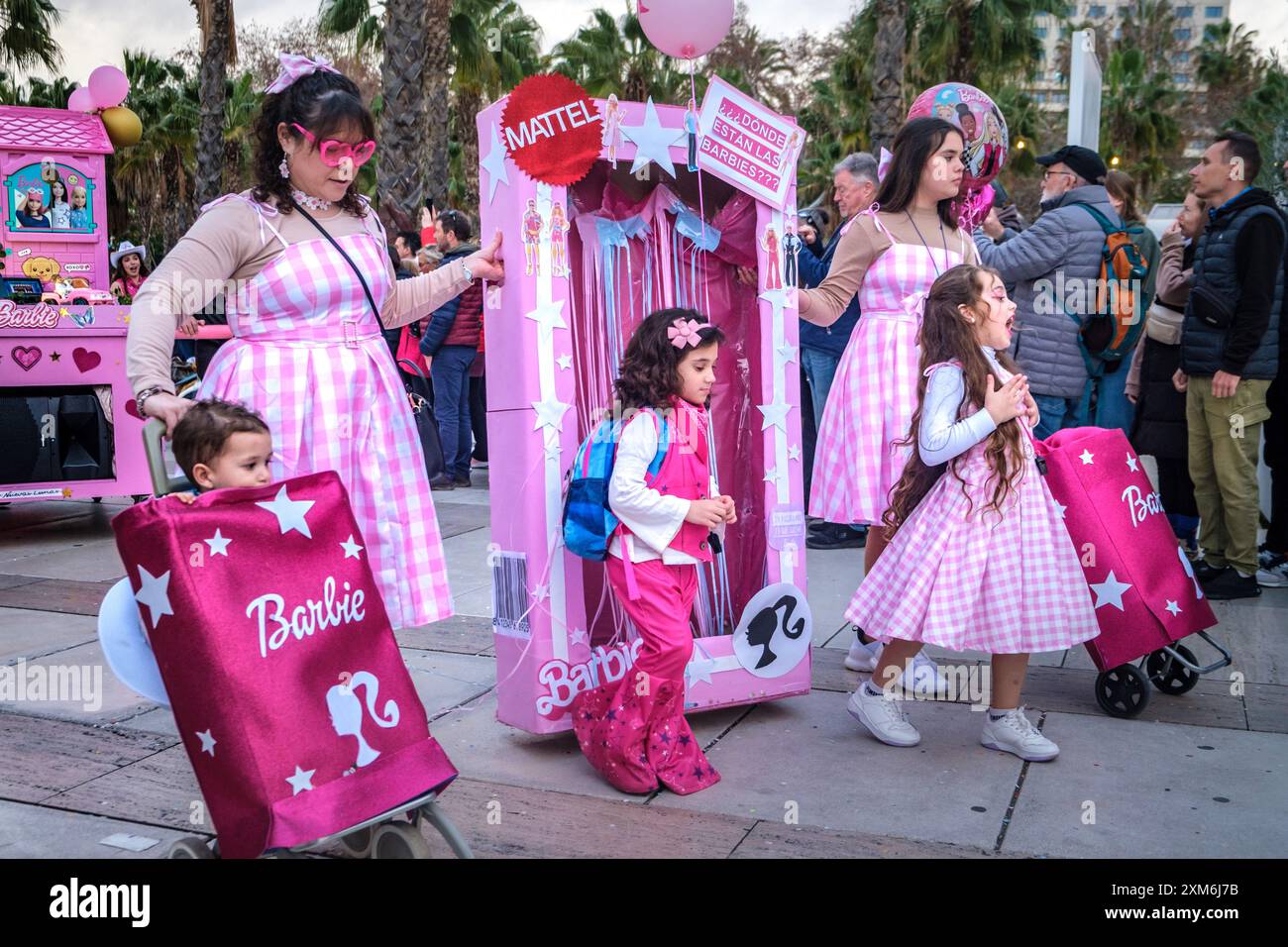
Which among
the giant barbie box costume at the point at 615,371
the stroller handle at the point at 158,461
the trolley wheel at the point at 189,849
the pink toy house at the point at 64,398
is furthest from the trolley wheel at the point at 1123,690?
the pink toy house at the point at 64,398

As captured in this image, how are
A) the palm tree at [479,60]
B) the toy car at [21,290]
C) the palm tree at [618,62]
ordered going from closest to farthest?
the toy car at [21,290]
the palm tree at [479,60]
the palm tree at [618,62]

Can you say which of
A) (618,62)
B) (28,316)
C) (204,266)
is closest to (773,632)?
(204,266)

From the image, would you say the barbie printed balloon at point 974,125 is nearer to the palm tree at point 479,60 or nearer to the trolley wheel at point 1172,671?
the trolley wheel at point 1172,671

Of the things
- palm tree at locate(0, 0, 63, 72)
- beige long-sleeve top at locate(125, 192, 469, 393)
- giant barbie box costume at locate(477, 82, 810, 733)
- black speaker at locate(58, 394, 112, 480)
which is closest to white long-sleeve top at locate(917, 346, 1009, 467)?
giant barbie box costume at locate(477, 82, 810, 733)

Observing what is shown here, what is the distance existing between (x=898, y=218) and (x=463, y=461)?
17.5 feet

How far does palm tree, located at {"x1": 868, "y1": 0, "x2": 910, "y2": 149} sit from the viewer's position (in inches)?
519

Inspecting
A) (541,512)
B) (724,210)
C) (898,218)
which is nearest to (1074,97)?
(898,218)

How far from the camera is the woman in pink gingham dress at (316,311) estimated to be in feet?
9.05

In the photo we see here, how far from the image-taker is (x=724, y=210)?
3.83m

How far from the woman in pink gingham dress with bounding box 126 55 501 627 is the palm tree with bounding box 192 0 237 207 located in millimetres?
13787

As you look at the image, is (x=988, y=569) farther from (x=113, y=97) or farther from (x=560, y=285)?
(x=113, y=97)

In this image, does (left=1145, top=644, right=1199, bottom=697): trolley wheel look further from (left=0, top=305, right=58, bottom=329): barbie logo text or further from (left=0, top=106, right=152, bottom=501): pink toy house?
(left=0, top=305, right=58, bottom=329): barbie logo text

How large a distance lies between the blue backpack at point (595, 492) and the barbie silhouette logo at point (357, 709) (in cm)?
87

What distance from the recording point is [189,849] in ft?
7.95
